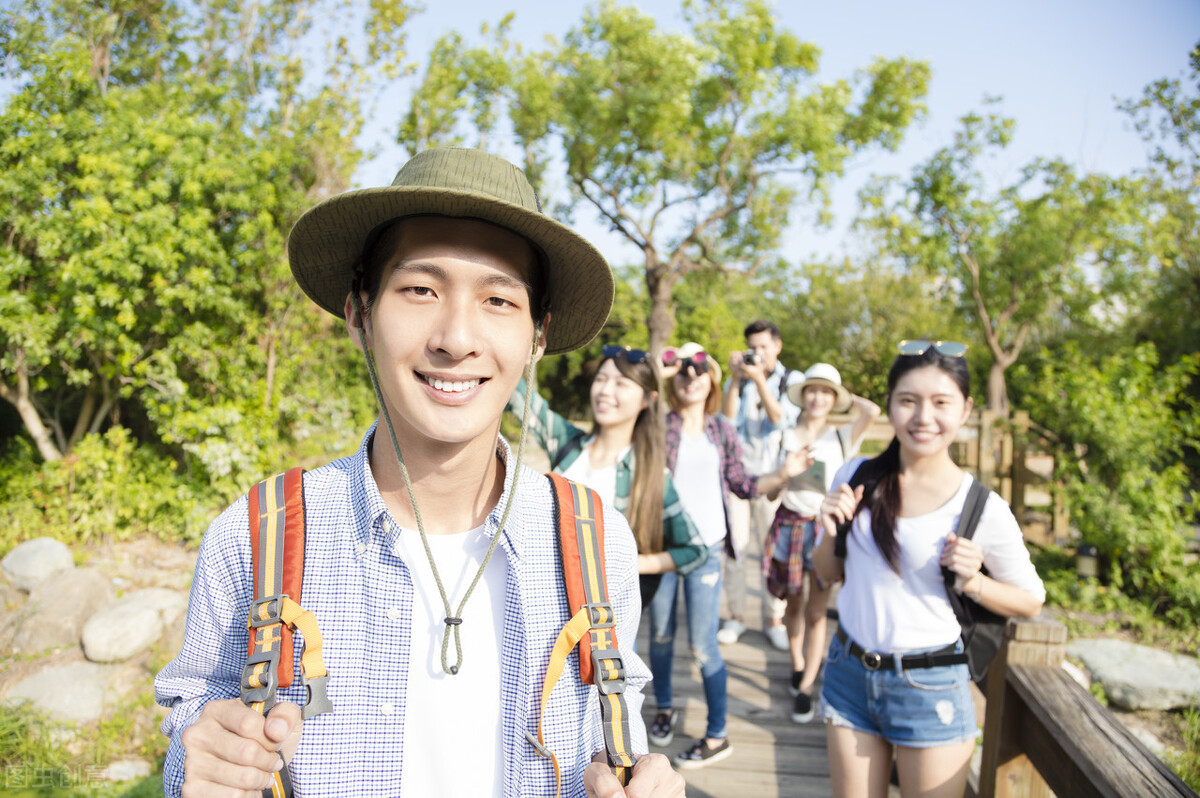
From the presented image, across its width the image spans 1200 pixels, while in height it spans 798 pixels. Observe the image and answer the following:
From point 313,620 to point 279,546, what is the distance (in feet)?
0.46

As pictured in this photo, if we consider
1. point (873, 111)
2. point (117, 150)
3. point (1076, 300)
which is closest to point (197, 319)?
point (117, 150)

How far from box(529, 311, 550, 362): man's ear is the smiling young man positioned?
84mm

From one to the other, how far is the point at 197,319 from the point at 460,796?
20.4 feet

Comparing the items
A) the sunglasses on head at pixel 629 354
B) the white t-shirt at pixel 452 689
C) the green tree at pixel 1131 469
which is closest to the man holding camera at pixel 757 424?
the sunglasses on head at pixel 629 354

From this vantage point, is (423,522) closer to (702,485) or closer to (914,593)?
(914,593)

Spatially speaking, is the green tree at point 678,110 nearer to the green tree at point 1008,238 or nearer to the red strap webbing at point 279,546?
the green tree at point 1008,238

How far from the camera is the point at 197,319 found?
6.26m

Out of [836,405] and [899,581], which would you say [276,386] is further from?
[899,581]

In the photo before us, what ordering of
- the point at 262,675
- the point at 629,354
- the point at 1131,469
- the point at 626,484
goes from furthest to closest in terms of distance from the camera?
1. the point at 1131,469
2. the point at 629,354
3. the point at 626,484
4. the point at 262,675

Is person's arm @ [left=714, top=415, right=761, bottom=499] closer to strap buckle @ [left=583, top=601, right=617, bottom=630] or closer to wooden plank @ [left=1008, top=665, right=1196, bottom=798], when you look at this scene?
wooden plank @ [left=1008, top=665, right=1196, bottom=798]

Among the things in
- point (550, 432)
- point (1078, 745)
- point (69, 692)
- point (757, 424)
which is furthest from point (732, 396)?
point (69, 692)

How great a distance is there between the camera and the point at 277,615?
1.11 m

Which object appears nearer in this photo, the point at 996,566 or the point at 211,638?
the point at 211,638

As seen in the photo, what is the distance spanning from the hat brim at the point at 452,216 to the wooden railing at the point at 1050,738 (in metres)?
1.73
